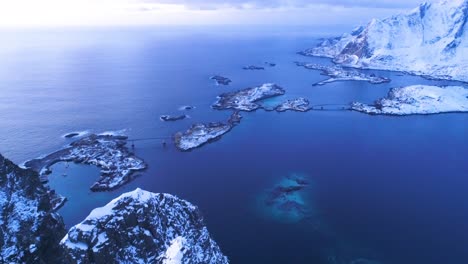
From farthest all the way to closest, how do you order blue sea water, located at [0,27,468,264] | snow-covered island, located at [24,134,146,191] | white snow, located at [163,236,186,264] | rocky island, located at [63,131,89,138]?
rocky island, located at [63,131,89,138] < snow-covered island, located at [24,134,146,191] < blue sea water, located at [0,27,468,264] < white snow, located at [163,236,186,264]

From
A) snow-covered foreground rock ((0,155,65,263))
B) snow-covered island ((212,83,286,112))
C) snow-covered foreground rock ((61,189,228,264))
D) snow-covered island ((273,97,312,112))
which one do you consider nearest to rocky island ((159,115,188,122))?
snow-covered island ((212,83,286,112))

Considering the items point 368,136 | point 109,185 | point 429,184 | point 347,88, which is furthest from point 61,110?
point 347,88

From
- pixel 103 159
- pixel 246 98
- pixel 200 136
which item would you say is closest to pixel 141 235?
pixel 103 159

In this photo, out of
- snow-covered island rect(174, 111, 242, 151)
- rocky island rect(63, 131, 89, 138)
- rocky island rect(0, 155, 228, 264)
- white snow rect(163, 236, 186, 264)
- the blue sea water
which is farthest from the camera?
rocky island rect(63, 131, 89, 138)

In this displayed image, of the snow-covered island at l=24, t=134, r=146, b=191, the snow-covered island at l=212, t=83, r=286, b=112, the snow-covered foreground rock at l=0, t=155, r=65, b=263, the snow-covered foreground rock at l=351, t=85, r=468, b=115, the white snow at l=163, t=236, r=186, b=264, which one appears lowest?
the snow-covered island at l=24, t=134, r=146, b=191

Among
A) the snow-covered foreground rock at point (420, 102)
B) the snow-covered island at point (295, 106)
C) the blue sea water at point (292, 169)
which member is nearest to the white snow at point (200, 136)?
the blue sea water at point (292, 169)

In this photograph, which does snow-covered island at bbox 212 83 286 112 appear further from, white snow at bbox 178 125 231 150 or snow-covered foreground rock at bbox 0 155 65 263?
snow-covered foreground rock at bbox 0 155 65 263

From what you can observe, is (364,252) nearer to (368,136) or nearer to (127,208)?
(127,208)
